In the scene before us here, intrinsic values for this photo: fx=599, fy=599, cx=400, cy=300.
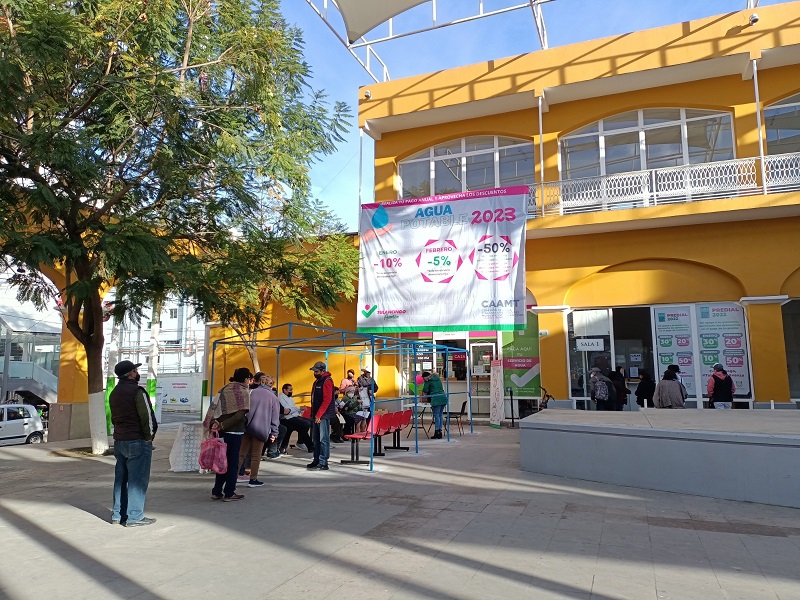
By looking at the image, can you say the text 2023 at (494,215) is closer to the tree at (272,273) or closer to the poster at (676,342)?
the tree at (272,273)

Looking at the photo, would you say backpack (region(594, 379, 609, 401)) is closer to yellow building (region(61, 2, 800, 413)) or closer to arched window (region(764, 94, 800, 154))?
yellow building (region(61, 2, 800, 413))

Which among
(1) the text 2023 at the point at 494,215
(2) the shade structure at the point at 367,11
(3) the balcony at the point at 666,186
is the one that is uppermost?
(2) the shade structure at the point at 367,11

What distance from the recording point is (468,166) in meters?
19.2

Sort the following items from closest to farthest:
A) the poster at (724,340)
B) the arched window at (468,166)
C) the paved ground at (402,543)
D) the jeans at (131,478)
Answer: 1. the paved ground at (402,543)
2. the jeans at (131,478)
3. the poster at (724,340)
4. the arched window at (468,166)

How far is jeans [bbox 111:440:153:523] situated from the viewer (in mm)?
6449

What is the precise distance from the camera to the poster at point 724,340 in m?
15.3

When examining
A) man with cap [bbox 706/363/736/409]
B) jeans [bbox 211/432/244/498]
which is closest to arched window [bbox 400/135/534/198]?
man with cap [bbox 706/363/736/409]

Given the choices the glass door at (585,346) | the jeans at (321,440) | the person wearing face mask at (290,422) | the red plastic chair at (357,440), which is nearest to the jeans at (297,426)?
the person wearing face mask at (290,422)

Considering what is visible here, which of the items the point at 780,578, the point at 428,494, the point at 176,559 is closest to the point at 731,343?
the point at 428,494

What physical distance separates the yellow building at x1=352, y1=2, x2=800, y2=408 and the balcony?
39mm

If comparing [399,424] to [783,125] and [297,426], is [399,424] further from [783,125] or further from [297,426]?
[783,125]

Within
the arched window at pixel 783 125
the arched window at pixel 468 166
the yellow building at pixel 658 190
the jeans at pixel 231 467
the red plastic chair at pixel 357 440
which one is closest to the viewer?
the jeans at pixel 231 467

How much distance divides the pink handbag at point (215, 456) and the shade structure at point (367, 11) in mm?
12955

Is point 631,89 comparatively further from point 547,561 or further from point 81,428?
point 81,428
